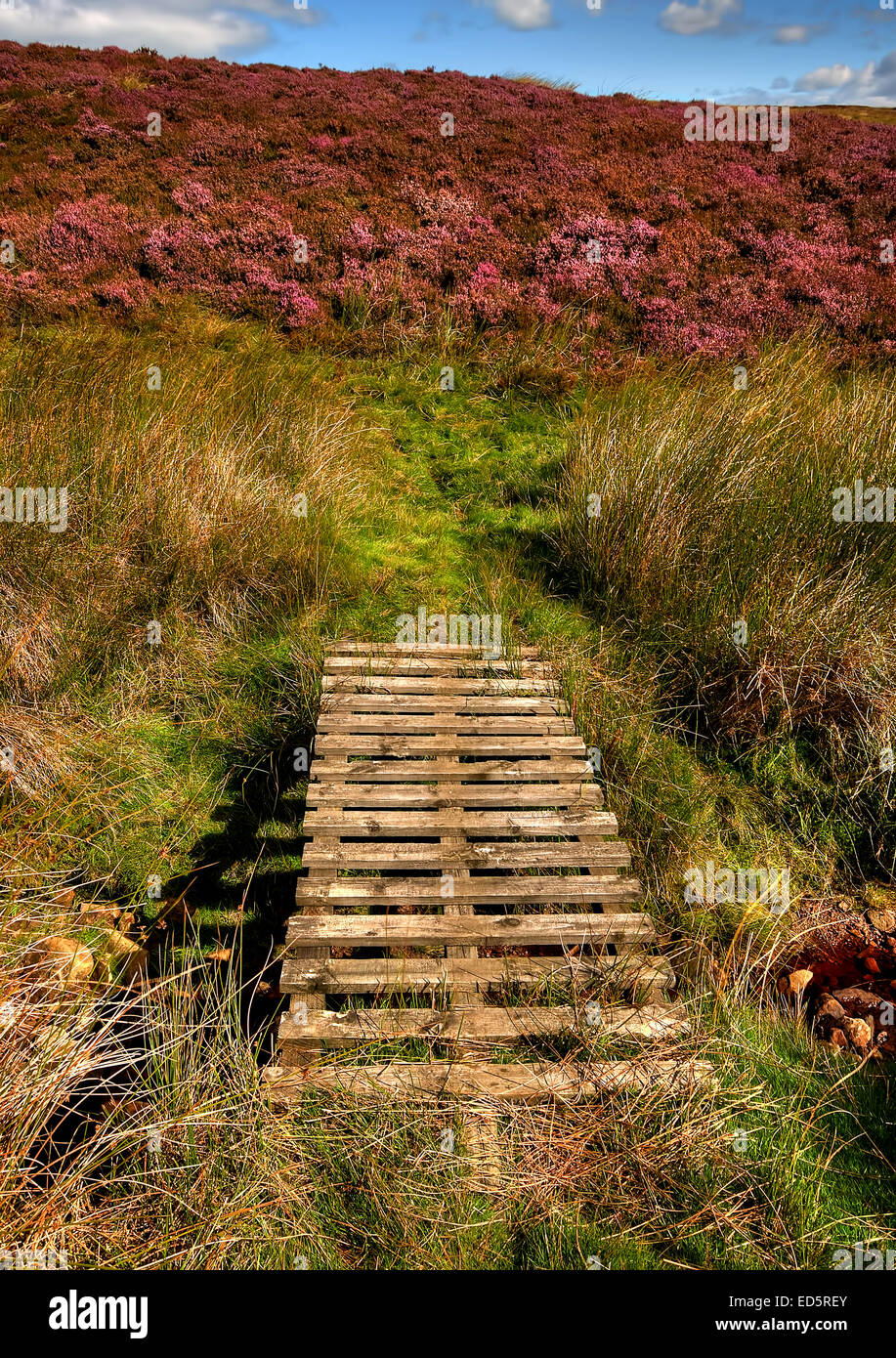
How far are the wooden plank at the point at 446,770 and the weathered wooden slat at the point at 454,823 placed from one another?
215 mm

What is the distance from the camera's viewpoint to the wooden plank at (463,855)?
3.22 m

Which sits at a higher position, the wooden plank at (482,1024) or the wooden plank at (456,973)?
the wooden plank at (456,973)

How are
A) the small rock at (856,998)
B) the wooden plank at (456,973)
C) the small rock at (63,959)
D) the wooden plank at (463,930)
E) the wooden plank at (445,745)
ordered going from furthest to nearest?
the wooden plank at (445,745) → the small rock at (856,998) → the wooden plank at (463,930) → the wooden plank at (456,973) → the small rock at (63,959)

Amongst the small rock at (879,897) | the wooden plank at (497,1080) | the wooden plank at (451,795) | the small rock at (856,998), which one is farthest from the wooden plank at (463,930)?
the small rock at (879,897)

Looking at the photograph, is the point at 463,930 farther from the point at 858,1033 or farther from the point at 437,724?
the point at 858,1033

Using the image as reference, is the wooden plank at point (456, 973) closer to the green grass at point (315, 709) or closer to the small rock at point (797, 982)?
the green grass at point (315, 709)

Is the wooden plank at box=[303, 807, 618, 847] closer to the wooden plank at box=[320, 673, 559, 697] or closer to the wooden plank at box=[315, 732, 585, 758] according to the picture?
the wooden plank at box=[315, 732, 585, 758]

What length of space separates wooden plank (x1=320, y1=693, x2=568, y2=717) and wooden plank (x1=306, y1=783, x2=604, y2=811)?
23.0 inches

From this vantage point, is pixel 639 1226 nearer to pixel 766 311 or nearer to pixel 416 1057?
pixel 416 1057

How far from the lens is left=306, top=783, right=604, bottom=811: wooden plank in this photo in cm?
353

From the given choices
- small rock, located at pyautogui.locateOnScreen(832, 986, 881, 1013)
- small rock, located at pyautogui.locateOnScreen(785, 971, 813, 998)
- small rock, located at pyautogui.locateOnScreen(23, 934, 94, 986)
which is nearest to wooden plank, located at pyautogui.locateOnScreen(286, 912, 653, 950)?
small rock, located at pyautogui.locateOnScreen(23, 934, 94, 986)

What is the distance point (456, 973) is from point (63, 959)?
1385 millimetres

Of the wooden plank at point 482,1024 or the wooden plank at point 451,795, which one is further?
the wooden plank at point 451,795
